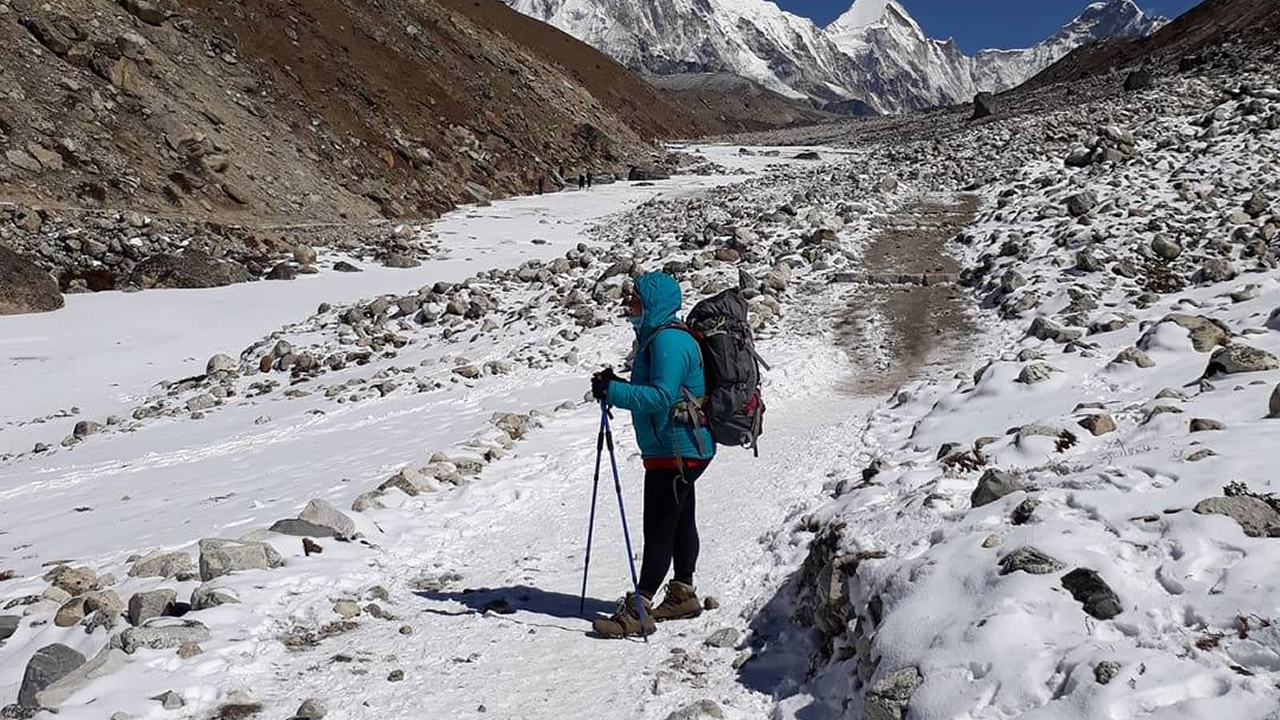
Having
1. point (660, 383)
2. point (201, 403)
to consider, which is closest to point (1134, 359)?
point (660, 383)

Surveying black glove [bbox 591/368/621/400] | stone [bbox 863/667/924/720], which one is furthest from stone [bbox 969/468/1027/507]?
black glove [bbox 591/368/621/400]

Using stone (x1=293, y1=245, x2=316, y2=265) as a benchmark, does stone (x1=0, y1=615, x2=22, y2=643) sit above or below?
below

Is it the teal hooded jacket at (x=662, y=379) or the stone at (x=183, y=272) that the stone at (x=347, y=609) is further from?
the stone at (x=183, y=272)

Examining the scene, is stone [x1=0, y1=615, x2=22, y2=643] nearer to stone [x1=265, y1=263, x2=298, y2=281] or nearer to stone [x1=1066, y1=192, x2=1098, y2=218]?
stone [x1=1066, y1=192, x2=1098, y2=218]

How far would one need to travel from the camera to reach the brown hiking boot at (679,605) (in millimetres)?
5871

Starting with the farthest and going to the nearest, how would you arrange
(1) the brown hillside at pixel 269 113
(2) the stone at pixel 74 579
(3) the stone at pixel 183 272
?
1. (1) the brown hillside at pixel 269 113
2. (3) the stone at pixel 183 272
3. (2) the stone at pixel 74 579

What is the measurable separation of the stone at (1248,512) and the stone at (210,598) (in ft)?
18.3

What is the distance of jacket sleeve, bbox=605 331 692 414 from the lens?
210 inches

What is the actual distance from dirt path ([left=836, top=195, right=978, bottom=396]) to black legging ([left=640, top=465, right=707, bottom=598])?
623cm

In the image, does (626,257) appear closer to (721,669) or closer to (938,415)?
(938,415)

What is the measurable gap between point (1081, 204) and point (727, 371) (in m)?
15.1

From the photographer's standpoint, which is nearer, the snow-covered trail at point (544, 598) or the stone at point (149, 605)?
the snow-covered trail at point (544, 598)

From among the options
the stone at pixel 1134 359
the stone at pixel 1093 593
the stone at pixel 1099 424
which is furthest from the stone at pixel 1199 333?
the stone at pixel 1093 593

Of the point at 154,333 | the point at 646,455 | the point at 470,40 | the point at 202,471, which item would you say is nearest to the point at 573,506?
the point at 646,455
